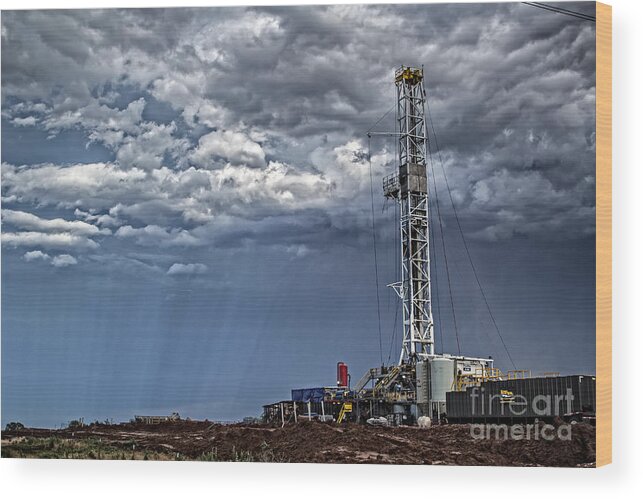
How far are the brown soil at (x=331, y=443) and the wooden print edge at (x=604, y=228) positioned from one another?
1.24 ft

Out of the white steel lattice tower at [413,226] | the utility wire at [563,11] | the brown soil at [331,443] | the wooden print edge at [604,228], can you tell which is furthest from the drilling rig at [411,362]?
the utility wire at [563,11]

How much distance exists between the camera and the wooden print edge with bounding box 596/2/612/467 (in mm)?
16375

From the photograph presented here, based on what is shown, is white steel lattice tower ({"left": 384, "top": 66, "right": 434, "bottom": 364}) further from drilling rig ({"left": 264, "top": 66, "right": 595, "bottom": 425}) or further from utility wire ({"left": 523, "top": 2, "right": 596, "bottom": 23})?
utility wire ({"left": 523, "top": 2, "right": 596, "bottom": 23})

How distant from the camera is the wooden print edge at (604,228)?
53.7 feet

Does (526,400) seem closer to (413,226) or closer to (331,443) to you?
(331,443)

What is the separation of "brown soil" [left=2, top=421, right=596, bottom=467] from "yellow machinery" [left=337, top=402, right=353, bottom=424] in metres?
0.43

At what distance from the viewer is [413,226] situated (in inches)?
755

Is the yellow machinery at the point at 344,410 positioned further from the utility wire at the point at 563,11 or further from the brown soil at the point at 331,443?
the utility wire at the point at 563,11

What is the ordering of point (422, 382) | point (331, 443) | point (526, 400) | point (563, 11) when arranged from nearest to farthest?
point (563, 11)
point (526, 400)
point (331, 443)
point (422, 382)

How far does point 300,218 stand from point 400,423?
4.00 metres

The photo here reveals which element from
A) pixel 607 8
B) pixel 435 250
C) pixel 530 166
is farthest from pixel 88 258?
pixel 607 8

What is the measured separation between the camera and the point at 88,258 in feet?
61.2

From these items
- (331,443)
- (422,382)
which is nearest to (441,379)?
(422,382)

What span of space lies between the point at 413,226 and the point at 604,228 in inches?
151
